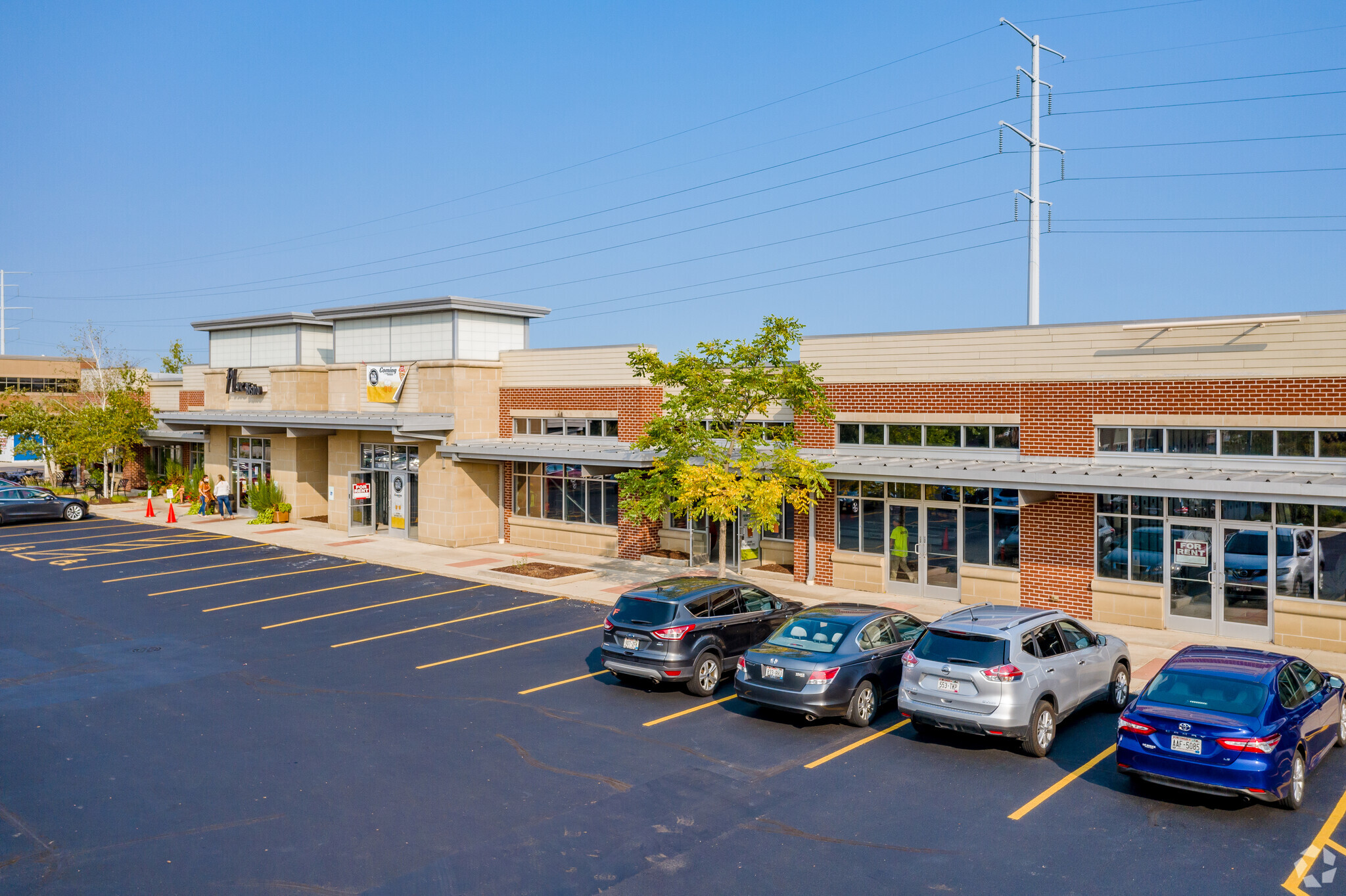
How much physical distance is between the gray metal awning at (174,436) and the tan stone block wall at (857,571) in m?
29.9

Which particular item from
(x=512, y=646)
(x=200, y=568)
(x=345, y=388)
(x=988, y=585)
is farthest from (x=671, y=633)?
(x=345, y=388)

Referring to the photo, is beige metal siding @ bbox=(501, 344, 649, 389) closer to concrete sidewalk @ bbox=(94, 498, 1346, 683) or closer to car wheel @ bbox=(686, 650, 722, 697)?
concrete sidewalk @ bbox=(94, 498, 1346, 683)

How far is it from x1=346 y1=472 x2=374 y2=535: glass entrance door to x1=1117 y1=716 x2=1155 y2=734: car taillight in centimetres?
2726

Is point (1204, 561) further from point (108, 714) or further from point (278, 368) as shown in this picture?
point (278, 368)

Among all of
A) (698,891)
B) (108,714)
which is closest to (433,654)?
(108,714)

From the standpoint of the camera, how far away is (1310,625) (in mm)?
16078

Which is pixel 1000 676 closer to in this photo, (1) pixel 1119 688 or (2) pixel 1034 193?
(1) pixel 1119 688

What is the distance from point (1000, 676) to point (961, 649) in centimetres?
61

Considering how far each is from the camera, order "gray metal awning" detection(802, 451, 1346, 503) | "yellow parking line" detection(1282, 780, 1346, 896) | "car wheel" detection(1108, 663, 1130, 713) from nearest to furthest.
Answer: "yellow parking line" detection(1282, 780, 1346, 896)
"car wheel" detection(1108, 663, 1130, 713)
"gray metal awning" detection(802, 451, 1346, 503)

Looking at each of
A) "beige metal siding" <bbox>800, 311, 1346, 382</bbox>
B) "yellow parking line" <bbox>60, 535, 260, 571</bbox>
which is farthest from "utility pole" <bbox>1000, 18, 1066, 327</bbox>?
"yellow parking line" <bbox>60, 535, 260, 571</bbox>

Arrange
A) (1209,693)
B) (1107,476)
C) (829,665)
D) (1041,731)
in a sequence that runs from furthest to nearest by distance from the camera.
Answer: (1107,476)
(829,665)
(1041,731)
(1209,693)

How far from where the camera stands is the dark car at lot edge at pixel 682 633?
13.9 meters

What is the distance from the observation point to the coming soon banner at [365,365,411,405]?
3147cm

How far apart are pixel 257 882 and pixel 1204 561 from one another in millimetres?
16204
